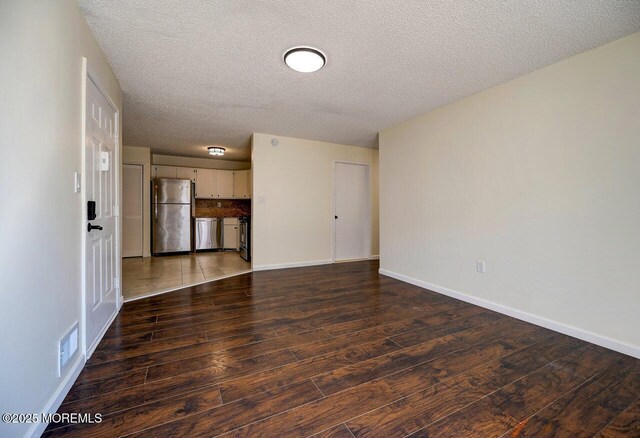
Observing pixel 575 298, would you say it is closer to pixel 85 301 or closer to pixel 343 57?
pixel 343 57

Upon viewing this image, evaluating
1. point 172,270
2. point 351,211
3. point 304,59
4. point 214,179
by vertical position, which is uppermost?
point 304,59

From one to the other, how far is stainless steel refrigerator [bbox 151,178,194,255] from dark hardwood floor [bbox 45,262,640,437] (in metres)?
3.72

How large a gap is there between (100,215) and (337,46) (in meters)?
2.26

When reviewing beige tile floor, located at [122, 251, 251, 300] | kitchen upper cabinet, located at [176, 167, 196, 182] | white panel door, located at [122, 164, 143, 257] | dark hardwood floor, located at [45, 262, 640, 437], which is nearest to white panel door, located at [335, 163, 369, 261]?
beige tile floor, located at [122, 251, 251, 300]

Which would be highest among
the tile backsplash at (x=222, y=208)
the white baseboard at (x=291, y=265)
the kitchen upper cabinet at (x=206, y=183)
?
the kitchen upper cabinet at (x=206, y=183)

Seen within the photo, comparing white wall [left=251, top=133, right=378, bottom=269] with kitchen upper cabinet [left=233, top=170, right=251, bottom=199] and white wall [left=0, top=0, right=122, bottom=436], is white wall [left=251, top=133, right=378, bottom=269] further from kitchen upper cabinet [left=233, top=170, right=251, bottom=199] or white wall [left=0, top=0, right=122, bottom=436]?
white wall [left=0, top=0, right=122, bottom=436]

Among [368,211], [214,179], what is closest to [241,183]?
[214,179]

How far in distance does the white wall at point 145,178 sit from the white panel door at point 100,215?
3603 millimetres

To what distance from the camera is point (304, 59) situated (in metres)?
2.19

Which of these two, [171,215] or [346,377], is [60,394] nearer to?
[346,377]

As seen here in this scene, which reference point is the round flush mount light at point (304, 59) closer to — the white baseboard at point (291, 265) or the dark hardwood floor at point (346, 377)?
the dark hardwood floor at point (346, 377)

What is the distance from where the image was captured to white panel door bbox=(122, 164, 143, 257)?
18.7ft

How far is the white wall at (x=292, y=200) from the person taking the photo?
4.56 metres

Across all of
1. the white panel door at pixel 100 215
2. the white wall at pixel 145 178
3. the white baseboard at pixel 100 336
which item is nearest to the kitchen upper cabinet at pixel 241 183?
the white wall at pixel 145 178
